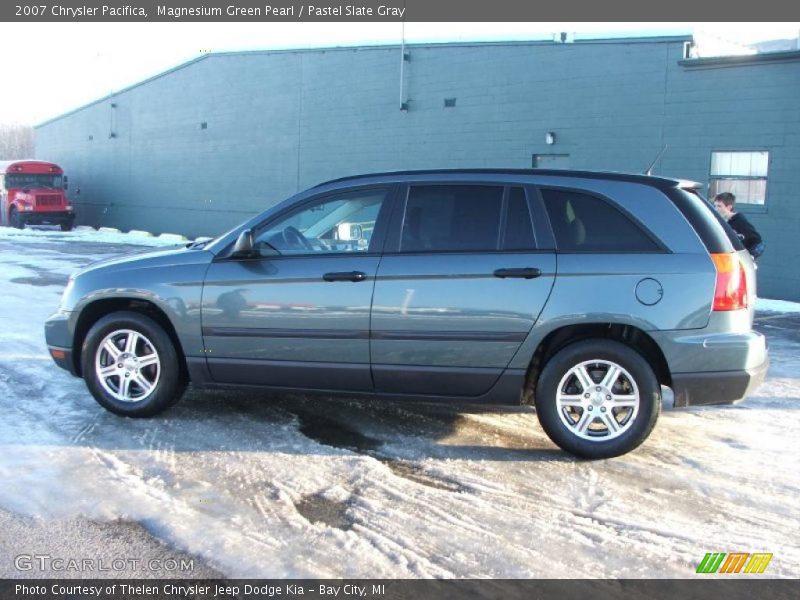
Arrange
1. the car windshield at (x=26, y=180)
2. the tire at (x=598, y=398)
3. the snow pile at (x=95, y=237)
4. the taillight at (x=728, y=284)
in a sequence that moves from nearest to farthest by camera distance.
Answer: the taillight at (x=728, y=284), the tire at (x=598, y=398), the snow pile at (x=95, y=237), the car windshield at (x=26, y=180)

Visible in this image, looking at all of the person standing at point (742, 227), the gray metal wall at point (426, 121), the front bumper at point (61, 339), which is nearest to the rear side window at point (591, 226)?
the front bumper at point (61, 339)

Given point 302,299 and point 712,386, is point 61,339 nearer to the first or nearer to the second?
point 302,299

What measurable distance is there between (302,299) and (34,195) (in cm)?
2874

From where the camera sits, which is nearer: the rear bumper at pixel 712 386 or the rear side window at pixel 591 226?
the rear bumper at pixel 712 386

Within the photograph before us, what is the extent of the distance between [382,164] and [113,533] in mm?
16623

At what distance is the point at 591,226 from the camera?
4887mm

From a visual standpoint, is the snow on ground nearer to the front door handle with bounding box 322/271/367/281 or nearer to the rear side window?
the front door handle with bounding box 322/271/367/281

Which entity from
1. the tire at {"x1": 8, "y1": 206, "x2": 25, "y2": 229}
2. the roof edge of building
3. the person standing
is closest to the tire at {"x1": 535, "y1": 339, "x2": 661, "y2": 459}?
the person standing

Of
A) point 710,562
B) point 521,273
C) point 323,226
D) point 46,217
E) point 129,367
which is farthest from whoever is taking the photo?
point 46,217

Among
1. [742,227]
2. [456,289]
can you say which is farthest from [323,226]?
[742,227]

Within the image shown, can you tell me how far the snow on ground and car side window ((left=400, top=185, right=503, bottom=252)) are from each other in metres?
1.34

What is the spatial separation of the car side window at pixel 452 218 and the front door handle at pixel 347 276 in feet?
1.05

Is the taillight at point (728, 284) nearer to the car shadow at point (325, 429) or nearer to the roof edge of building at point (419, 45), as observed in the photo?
the car shadow at point (325, 429)

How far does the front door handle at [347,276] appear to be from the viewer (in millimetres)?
5023
